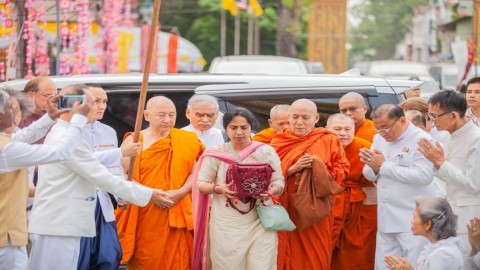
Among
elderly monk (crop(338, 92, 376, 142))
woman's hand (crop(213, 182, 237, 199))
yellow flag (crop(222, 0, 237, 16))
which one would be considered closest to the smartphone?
woman's hand (crop(213, 182, 237, 199))

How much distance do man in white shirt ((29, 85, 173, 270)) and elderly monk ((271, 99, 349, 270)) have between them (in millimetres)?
1532

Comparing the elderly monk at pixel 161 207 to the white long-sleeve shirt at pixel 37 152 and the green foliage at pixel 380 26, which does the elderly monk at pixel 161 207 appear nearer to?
the white long-sleeve shirt at pixel 37 152

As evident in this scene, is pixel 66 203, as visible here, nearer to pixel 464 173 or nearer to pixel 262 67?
pixel 464 173

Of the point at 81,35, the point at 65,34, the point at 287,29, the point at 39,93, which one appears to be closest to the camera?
the point at 39,93

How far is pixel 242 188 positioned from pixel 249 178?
9cm

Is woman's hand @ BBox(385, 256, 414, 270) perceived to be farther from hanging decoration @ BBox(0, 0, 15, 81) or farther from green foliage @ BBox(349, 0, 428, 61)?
green foliage @ BBox(349, 0, 428, 61)

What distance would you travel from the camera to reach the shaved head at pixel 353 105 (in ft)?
A: 27.3

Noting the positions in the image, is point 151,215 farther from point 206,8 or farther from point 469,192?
point 206,8

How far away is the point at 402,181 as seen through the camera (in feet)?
24.8

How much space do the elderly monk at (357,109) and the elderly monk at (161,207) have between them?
4.63ft

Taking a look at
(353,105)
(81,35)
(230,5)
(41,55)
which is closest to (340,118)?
(353,105)

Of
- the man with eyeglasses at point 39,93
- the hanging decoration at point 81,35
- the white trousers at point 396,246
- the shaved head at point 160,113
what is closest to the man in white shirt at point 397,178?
the white trousers at point 396,246

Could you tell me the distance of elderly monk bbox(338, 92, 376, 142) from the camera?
834cm

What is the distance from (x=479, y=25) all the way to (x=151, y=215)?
16.0 metres
